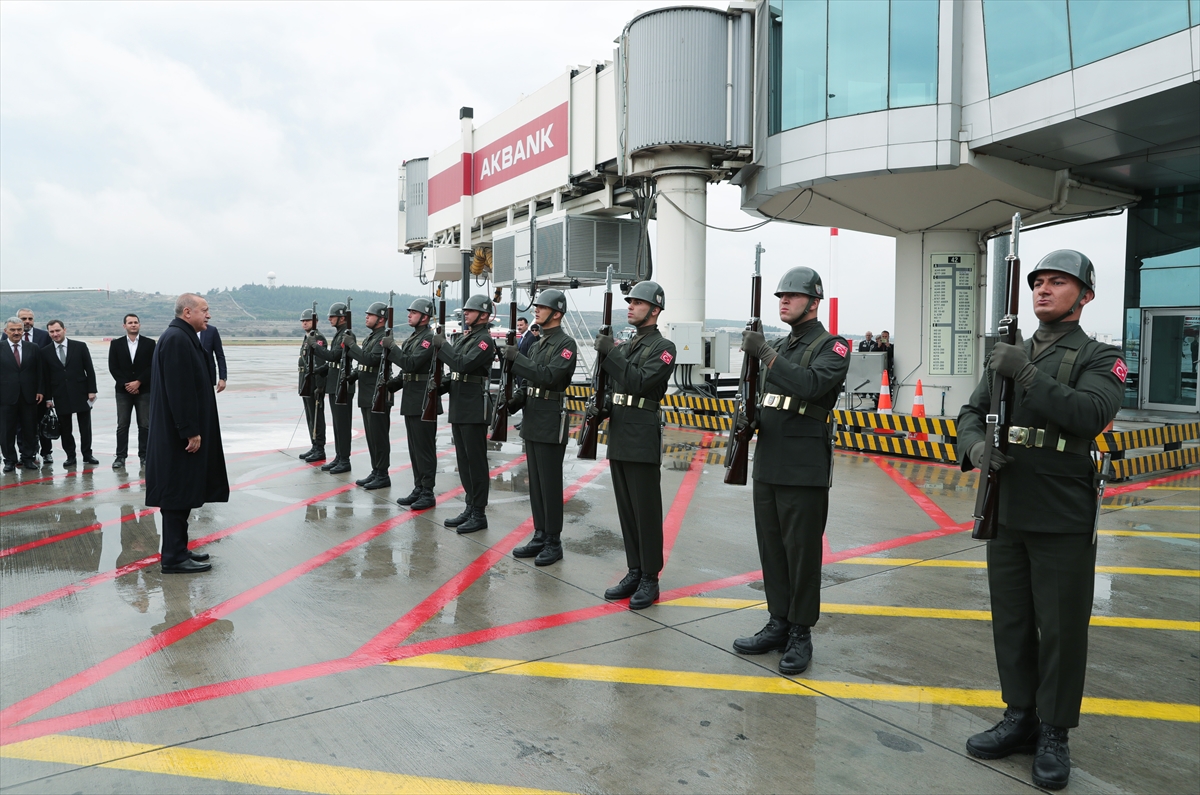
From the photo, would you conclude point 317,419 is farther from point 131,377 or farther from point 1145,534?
point 1145,534

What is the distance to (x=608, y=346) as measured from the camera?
Answer: 509 cm

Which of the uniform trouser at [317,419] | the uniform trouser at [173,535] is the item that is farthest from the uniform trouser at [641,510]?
the uniform trouser at [317,419]

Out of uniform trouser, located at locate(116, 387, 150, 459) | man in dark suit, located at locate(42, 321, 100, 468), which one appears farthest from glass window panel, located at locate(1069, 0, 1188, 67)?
man in dark suit, located at locate(42, 321, 100, 468)

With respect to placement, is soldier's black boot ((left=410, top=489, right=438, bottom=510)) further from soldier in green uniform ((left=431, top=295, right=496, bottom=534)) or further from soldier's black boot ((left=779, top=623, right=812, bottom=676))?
soldier's black boot ((left=779, top=623, right=812, bottom=676))

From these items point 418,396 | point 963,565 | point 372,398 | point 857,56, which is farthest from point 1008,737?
point 857,56

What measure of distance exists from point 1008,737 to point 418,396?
19.9 feet

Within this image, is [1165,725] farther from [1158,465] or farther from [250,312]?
[250,312]

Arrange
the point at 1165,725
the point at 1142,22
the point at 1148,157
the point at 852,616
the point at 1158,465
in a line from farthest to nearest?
1. the point at 1148,157
2. the point at 1158,465
3. the point at 1142,22
4. the point at 852,616
5. the point at 1165,725

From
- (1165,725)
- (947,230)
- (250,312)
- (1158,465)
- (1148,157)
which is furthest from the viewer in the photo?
(250,312)

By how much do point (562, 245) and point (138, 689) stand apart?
12684mm

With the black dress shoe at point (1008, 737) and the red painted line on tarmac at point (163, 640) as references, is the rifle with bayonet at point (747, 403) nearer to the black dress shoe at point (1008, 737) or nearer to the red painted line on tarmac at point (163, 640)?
the black dress shoe at point (1008, 737)

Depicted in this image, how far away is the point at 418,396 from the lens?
789 centimetres

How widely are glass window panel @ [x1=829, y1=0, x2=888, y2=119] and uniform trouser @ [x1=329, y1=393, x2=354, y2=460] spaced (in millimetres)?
8663

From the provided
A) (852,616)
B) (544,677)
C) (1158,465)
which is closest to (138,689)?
(544,677)
